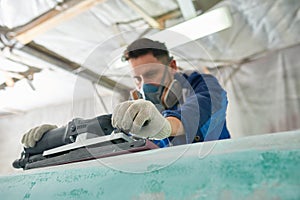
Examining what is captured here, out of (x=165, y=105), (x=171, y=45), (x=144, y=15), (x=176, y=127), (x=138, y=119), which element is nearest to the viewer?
(x=138, y=119)

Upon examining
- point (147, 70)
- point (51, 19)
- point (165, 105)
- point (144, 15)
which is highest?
point (51, 19)

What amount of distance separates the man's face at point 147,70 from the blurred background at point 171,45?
→ 0.13m

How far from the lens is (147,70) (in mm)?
1058

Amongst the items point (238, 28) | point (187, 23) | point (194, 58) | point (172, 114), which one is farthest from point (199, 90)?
point (194, 58)

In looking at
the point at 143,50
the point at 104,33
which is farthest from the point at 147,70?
the point at 104,33

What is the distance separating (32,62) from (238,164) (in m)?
2.42

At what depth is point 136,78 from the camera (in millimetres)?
1064

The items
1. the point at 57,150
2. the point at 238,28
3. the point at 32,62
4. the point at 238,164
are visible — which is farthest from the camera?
the point at 32,62

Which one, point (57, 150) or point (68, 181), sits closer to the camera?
point (68, 181)

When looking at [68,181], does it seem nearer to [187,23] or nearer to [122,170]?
[122,170]

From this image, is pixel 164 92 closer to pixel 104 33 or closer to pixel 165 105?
pixel 165 105

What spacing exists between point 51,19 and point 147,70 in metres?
1.10

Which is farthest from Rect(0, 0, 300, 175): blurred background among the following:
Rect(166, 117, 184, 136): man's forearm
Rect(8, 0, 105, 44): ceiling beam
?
Rect(166, 117, 184, 136): man's forearm

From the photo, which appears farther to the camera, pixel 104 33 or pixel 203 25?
pixel 104 33
